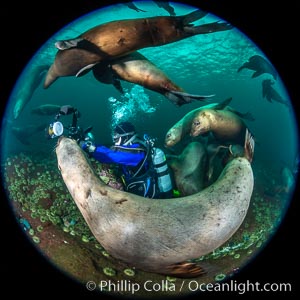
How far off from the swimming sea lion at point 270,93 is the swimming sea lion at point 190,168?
5.00 feet

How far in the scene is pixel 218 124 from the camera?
6176 millimetres

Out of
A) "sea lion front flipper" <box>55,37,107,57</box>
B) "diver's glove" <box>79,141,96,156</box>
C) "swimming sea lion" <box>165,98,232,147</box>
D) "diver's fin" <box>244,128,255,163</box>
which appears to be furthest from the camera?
"swimming sea lion" <box>165,98,232,147</box>

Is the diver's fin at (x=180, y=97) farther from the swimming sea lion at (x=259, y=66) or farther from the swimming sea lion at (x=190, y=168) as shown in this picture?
the swimming sea lion at (x=259, y=66)

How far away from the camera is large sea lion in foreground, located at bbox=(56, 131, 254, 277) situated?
3.27 meters

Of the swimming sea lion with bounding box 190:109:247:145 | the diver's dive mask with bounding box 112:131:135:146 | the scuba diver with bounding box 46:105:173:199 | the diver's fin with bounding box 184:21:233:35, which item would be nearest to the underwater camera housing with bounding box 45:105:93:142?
the scuba diver with bounding box 46:105:173:199

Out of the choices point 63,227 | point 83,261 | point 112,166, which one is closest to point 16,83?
point 112,166

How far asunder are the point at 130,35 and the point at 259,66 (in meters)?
2.52

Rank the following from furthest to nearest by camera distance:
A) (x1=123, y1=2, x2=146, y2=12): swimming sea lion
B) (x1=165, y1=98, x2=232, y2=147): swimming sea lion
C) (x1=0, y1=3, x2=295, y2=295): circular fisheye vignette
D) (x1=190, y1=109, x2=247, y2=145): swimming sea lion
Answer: (x1=165, y1=98, x2=232, y2=147): swimming sea lion < (x1=190, y1=109, x2=247, y2=145): swimming sea lion < (x1=123, y1=2, x2=146, y2=12): swimming sea lion < (x1=0, y1=3, x2=295, y2=295): circular fisheye vignette

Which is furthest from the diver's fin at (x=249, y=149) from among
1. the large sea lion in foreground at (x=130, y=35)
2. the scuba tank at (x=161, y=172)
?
the large sea lion in foreground at (x=130, y=35)

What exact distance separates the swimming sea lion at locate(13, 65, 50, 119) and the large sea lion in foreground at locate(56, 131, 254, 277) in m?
1.75

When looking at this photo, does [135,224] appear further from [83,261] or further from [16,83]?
[16,83]

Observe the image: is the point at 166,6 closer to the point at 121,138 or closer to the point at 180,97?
the point at 180,97

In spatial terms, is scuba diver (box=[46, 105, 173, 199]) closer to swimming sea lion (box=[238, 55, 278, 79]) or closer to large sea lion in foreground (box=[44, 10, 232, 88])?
large sea lion in foreground (box=[44, 10, 232, 88])

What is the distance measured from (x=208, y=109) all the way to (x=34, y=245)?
4.62 metres
